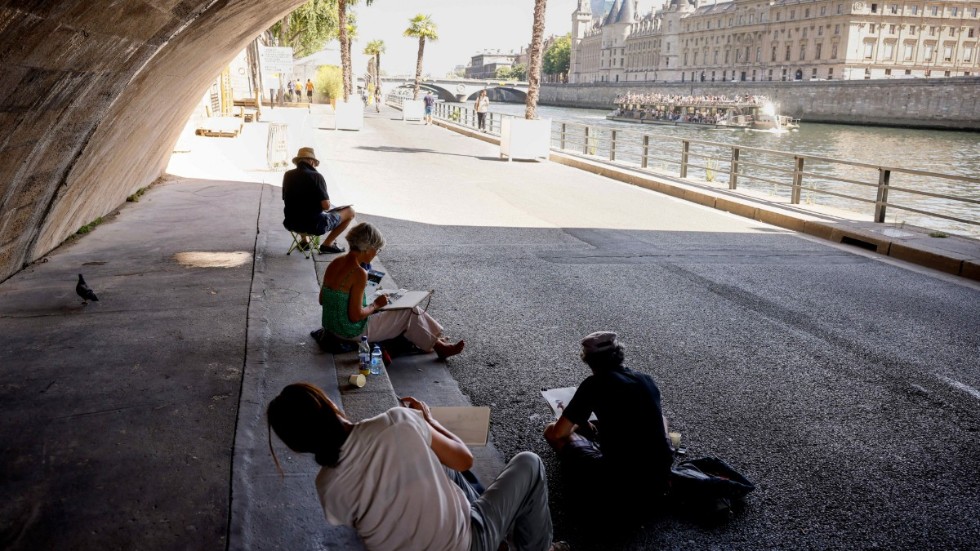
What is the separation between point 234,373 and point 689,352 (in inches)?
139

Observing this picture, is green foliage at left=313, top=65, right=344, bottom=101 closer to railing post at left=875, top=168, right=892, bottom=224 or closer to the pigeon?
railing post at left=875, top=168, right=892, bottom=224

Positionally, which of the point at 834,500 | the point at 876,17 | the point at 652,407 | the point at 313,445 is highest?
the point at 876,17

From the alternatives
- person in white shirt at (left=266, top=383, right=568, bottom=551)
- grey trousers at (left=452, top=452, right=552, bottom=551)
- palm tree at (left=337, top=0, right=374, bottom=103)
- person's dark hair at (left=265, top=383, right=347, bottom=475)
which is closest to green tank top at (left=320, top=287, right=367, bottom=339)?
grey trousers at (left=452, top=452, right=552, bottom=551)

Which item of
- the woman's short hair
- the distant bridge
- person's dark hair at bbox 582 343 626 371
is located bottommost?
person's dark hair at bbox 582 343 626 371

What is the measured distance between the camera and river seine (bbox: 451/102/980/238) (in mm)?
24453

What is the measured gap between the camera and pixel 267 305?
22.6ft

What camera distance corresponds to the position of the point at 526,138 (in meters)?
23.0

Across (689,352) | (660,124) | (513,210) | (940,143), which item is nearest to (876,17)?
(660,124)

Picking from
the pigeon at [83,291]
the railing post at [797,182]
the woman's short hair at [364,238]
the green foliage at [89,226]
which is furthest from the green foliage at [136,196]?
the railing post at [797,182]

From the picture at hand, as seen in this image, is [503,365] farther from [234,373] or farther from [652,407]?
Answer: [652,407]

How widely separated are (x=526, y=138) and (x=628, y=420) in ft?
65.2

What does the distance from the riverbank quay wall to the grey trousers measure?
69.5m

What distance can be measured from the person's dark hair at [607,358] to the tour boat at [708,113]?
73.6 meters

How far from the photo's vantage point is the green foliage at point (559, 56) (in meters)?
190
